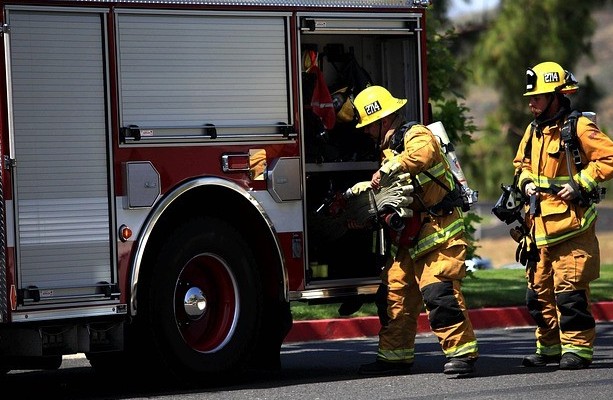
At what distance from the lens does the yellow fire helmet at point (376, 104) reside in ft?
27.3

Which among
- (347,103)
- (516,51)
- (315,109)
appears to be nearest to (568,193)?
(347,103)

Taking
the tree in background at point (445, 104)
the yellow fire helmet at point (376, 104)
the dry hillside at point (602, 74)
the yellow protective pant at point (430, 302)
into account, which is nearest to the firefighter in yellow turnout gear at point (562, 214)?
the yellow protective pant at point (430, 302)

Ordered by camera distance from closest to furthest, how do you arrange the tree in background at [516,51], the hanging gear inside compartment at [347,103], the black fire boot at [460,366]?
the black fire boot at [460,366], the hanging gear inside compartment at [347,103], the tree in background at [516,51]

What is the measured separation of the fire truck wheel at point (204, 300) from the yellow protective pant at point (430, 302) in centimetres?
78

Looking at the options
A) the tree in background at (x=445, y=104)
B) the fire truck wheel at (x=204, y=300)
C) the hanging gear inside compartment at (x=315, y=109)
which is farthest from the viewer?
the tree in background at (x=445, y=104)

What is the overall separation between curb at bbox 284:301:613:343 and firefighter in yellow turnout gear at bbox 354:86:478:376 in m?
2.26

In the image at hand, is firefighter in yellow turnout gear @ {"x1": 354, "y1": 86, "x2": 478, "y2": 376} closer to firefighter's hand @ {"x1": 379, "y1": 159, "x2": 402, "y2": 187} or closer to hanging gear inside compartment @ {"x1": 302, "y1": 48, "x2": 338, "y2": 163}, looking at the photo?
firefighter's hand @ {"x1": 379, "y1": 159, "x2": 402, "y2": 187}

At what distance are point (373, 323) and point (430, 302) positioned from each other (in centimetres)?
311

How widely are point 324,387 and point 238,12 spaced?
217cm

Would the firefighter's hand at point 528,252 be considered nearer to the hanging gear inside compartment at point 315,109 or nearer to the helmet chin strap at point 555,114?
the helmet chin strap at point 555,114

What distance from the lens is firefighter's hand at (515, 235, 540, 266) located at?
338 inches

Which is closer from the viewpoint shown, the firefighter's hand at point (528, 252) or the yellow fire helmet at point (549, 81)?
the yellow fire helmet at point (549, 81)

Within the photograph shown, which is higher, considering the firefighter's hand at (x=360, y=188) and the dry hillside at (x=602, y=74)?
the dry hillside at (x=602, y=74)

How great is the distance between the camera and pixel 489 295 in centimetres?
1240
